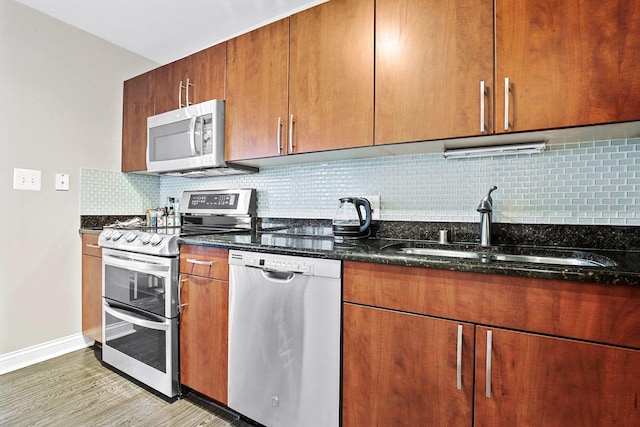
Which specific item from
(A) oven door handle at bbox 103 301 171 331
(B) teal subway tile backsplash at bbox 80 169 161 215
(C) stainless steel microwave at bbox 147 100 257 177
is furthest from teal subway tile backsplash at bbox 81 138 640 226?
(A) oven door handle at bbox 103 301 171 331

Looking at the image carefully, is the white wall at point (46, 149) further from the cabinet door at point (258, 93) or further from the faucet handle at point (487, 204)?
the faucet handle at point (487, 204)

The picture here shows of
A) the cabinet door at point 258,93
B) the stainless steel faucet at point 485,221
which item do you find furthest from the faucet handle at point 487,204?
the cabinet door at point 258,93

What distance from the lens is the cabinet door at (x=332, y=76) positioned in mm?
1477

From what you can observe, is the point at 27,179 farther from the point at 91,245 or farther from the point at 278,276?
the point at 278,276

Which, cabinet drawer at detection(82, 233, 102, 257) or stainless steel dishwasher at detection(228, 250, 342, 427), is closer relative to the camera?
stainless steel dishwasher at detection(228, 250, 342, 427)

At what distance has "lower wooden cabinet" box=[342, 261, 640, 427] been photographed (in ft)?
2.73

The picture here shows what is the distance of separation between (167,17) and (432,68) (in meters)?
1.93

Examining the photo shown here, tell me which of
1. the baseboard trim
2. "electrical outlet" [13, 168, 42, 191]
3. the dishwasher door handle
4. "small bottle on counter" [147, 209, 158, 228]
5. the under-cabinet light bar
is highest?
the under-cabinet light bar

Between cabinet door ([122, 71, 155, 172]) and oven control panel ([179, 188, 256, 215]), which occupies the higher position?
cabinet door ([122, 71, 155, 172])

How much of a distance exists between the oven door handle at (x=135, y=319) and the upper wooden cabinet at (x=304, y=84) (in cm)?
107

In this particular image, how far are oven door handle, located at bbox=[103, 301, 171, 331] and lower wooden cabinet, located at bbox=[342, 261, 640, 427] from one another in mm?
1104

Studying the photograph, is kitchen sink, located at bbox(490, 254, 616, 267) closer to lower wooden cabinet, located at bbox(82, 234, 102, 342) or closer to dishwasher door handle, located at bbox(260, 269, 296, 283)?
dishwasher door handle, located at bbox(260, 269, 296, 283)

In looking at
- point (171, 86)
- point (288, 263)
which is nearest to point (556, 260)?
point (288, 263)

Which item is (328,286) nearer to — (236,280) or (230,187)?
(236,280)
